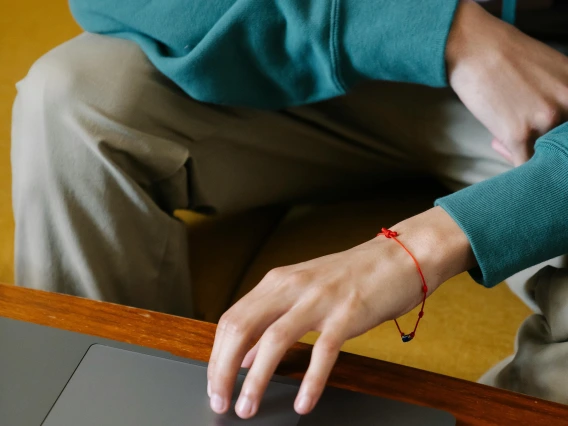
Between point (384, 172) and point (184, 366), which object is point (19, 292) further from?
point (384, 172)

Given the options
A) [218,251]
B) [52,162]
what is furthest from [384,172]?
[52,162]

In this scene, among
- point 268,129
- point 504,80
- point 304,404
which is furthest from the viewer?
point 268,129

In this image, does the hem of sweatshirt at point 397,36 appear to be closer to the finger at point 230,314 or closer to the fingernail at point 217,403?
the finger at point 230,314

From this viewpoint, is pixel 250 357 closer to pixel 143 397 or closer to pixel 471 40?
pixel 143 397

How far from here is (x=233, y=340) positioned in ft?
1.67

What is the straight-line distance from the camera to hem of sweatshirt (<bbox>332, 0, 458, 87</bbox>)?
0.71 meters

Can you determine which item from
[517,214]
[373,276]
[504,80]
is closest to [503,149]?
[504,80]

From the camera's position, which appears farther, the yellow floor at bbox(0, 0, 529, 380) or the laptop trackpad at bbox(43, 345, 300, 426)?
the yellow floor at bbox(0, 0, 529, 380)

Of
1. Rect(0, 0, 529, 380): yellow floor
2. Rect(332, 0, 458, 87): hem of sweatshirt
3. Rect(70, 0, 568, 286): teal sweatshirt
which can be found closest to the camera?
Rect(70, 0, 568, 286): teal sweatshirt

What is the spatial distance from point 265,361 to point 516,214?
0.86 feet

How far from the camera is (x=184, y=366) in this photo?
56 centimetres

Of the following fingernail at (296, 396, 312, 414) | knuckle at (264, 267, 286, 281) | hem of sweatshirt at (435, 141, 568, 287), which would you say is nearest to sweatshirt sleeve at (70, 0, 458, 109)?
hem of sweatshirt at (435, 141, 568, 287)

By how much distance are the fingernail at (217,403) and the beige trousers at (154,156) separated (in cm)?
33

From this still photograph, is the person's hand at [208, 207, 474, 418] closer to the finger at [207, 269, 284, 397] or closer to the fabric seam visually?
the finger at [207, 269, 284, 397]
